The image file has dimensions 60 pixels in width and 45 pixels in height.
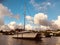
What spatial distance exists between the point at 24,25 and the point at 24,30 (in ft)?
12.9

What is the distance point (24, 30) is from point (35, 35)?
7109 millimetres

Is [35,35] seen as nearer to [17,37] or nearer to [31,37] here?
[31,37]

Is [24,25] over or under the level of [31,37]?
over

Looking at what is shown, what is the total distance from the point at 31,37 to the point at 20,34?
664cm

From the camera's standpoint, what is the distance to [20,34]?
108 metres

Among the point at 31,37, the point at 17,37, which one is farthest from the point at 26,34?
the point at 17,37

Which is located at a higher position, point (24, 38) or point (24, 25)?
point (24, 25)

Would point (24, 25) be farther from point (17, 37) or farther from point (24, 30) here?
point (17, 37)

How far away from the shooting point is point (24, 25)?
105625mm

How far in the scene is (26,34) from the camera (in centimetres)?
10462

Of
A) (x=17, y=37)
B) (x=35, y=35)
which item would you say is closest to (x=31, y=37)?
(x=35, y=35)

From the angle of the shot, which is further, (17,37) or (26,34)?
(17,37)

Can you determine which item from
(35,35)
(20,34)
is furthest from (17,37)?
(35,35)

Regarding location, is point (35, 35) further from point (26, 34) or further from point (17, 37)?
point (17, 37)
